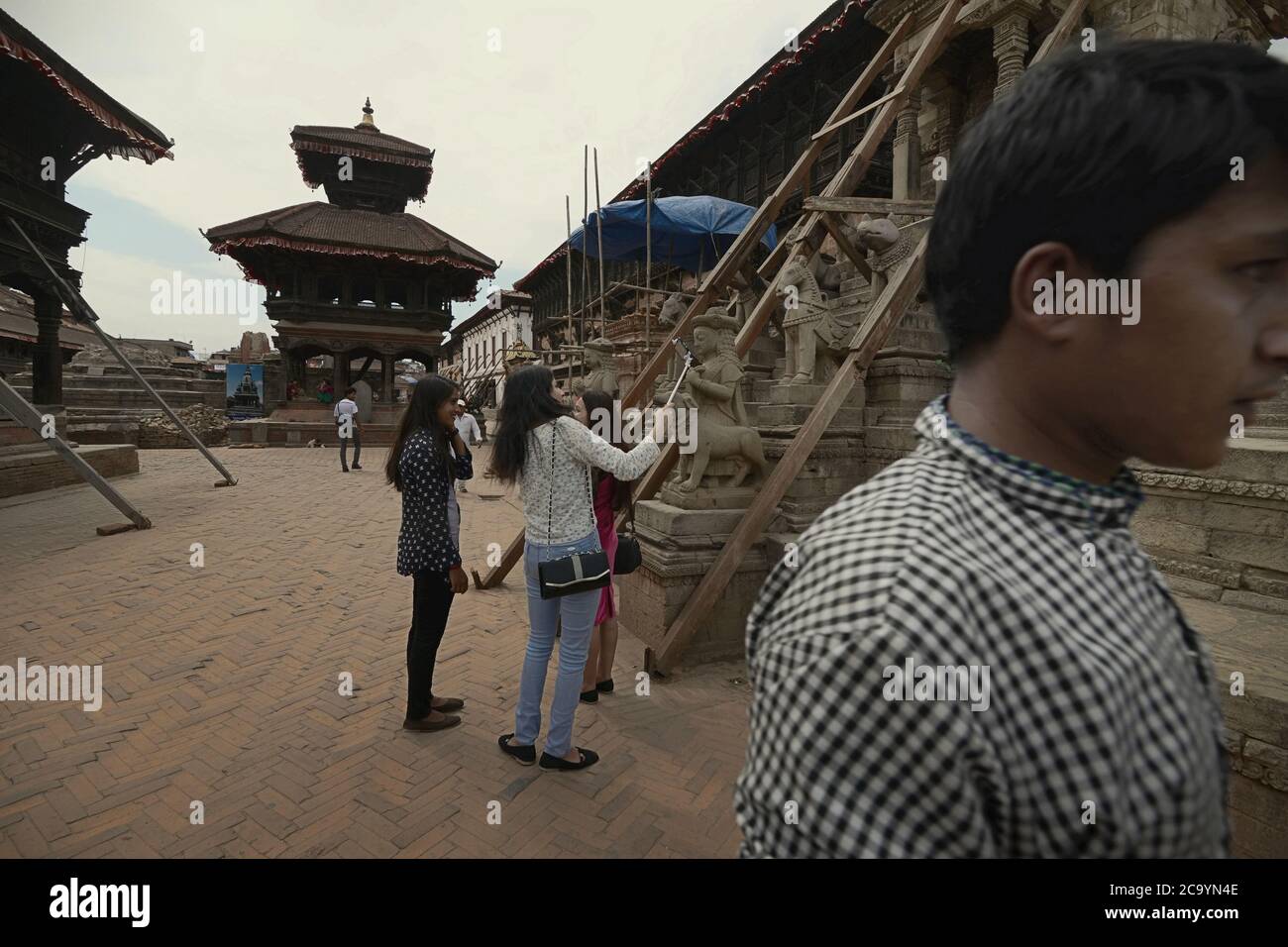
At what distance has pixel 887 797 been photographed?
25.6 inches

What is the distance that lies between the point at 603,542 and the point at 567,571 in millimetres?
910

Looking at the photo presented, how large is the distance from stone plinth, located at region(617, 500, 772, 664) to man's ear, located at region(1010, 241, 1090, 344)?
3921mm

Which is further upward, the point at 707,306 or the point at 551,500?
the point at 707,306

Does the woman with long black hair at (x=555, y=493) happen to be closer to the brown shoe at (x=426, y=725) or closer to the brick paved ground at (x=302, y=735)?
the brick paved ground at (x=302, y=735)

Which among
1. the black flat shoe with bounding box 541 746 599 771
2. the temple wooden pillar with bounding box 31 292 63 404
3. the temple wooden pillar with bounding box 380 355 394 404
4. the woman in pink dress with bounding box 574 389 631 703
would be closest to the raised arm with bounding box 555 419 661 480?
the woman in pink dress with bounding box 574 389 631 703

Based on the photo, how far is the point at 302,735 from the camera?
3496 millimetres

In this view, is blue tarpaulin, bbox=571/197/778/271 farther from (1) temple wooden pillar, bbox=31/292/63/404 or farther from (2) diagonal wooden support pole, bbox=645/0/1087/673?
(1) temple wooden pillar, bbox=31/292/63/404

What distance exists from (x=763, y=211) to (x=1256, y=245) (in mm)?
6353

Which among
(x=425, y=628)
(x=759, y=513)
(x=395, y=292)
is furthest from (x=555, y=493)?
(x=395, y=292)

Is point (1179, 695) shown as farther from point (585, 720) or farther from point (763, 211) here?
point (763, 211)

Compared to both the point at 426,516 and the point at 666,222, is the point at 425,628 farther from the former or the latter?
the point at 666,222

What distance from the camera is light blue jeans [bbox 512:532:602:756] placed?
310cm

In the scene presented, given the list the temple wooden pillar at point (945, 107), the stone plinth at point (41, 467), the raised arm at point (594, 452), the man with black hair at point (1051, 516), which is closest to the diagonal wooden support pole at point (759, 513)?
the raised arm at point (594, 452)

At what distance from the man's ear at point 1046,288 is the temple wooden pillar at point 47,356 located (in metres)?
17.6
